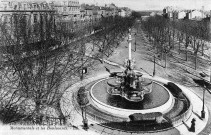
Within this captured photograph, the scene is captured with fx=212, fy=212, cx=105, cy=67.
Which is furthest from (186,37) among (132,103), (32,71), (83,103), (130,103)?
(32,71)

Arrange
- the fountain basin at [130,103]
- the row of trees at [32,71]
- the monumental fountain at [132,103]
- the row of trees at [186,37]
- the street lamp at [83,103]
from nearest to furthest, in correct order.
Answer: the row of trees at [32,71], the street lamp at [83,103], the monumental fountain at [132,103], the fountain basin at [130,103], the row of trees at [186,37]

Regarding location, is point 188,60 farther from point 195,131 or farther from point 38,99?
point 38,99

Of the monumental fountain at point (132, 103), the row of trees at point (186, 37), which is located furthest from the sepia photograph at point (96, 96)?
the row of trees at point (186, 37)

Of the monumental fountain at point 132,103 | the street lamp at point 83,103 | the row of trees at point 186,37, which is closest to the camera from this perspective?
the street lamp at point 83,103

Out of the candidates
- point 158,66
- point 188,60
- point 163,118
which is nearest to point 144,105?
point 163,118

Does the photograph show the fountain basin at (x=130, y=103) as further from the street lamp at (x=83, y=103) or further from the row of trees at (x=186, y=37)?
the row of trees at (x=186, y=37)

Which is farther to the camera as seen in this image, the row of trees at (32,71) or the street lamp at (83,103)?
the street lamp at (83,103)

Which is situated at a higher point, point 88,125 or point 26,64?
point 26,64

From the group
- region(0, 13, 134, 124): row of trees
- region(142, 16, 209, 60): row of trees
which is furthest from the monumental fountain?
region(142, 16, 209, 60): row of trees

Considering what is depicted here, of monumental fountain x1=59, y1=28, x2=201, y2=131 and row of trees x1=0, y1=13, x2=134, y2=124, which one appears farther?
monumental fountain x1=59, y1=28, x2=201, y2=131

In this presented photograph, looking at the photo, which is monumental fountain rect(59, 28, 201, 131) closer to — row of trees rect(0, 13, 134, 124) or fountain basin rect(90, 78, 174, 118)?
fountain basin rect(90, 78, 174, 118)

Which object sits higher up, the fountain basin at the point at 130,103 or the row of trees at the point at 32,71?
the row of trees at the point at 32,71
